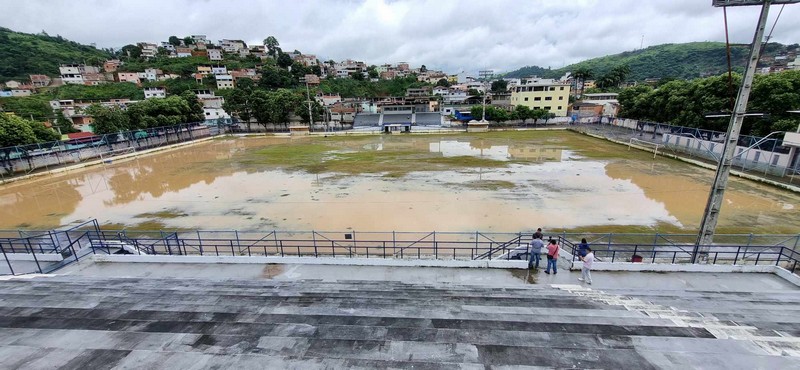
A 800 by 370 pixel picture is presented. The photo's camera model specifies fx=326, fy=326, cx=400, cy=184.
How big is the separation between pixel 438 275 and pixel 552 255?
3.57 metres

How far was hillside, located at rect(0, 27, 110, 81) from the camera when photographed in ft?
349

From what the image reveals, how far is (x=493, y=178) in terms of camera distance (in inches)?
1025

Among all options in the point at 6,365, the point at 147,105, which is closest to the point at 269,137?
the point at 147,105

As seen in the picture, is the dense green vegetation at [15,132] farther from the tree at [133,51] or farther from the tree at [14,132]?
the tree at [133,51]

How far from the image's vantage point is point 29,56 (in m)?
116

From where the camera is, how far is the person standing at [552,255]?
9908mm

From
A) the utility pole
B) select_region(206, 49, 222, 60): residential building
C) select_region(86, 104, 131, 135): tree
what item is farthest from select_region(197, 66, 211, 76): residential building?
the utility pole

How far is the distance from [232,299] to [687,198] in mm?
25922

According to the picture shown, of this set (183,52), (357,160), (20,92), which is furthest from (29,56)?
(357,160)

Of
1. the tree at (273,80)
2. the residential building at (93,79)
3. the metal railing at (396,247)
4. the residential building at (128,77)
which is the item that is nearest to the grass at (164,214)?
the metal railing at (396,247)

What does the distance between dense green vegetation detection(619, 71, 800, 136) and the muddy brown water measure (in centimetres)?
608

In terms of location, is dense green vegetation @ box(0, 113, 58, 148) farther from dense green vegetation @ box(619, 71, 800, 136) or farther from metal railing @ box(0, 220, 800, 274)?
dense green vegetation @ box(619, 71, 800, 136)

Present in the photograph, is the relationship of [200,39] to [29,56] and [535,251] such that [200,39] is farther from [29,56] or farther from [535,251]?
[535,251]

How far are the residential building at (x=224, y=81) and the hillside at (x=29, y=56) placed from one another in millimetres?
56084
